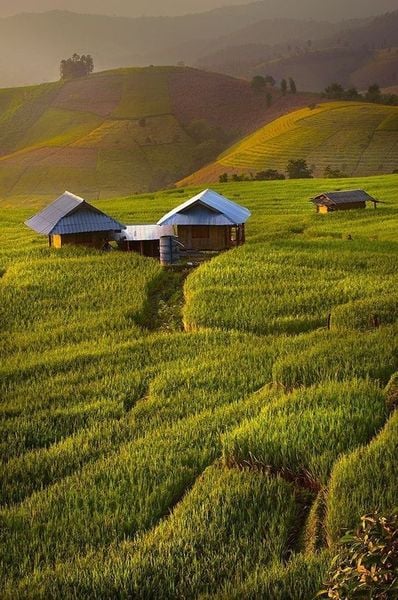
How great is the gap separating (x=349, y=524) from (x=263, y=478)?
1447 millimetres

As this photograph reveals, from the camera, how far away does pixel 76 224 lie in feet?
99.8

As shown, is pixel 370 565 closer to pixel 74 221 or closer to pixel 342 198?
pixel 74 221

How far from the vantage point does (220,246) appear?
32000mm

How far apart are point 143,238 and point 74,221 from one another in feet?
10.9

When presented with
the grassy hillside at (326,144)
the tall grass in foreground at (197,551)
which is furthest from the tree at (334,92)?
the tall grass in foreground at (197,551)

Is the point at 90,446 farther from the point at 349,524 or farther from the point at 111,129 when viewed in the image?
the point at 111,129

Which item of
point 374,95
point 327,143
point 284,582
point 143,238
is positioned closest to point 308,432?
point 284,582

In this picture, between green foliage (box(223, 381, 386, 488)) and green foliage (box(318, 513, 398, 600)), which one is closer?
green foliage (box(318, 513, 398, 600))

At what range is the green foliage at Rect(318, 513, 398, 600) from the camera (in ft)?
13.0

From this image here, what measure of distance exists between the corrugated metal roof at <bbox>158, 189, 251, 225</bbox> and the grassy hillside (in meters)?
57.2

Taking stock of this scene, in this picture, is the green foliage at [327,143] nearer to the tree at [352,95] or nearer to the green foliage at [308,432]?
the tree at [352,95]

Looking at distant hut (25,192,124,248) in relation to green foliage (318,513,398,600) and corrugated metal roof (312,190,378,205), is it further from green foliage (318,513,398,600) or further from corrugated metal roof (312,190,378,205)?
green foliage (318,513,398,600)

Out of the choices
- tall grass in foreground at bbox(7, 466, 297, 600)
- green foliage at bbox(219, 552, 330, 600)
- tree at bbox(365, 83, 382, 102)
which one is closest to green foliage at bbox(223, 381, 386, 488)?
tall grass in foreground at bbox(7, 466, 297, 600)

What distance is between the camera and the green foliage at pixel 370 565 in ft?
13.0
